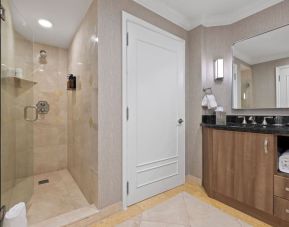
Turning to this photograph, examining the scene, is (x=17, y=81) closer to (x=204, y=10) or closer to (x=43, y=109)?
(x=43, y=109)

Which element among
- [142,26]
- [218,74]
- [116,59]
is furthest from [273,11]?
[116,59]

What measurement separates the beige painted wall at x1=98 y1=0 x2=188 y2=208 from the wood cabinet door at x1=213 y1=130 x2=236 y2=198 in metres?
1.13

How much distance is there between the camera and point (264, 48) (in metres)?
2.04

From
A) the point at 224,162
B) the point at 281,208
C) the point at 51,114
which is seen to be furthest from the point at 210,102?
the point at 51,114

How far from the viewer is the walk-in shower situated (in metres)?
1.52

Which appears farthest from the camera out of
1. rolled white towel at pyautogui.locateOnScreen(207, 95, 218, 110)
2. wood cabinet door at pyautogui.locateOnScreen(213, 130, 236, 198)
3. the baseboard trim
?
the baseboard trim

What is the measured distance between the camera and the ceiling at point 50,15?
6.00 ft

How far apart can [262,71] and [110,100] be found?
75.5 inches

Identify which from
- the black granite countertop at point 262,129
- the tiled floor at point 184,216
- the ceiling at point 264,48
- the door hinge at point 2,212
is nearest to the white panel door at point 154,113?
the tiled floor at point 184,216

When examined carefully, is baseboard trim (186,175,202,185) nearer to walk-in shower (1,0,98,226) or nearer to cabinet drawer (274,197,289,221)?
cabinet drawer (274,197,289,221)

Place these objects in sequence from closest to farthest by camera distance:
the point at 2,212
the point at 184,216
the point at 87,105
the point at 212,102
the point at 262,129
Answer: the point at 2,212 → the point at 262,129 → the point at 184,216 → the point at 87,105 → the point at 212,102

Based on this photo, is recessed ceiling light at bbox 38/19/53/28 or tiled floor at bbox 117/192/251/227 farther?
recessed ceiling light at bbox 38/19/53/28

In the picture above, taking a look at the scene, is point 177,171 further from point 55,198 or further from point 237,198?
point 55,198

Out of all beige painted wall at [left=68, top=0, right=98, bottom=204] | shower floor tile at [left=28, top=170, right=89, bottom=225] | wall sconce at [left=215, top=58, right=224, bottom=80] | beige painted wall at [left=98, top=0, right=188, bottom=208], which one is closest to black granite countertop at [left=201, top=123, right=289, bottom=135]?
wall sconce at [left=215, top=58, right=224, bottom=80]
